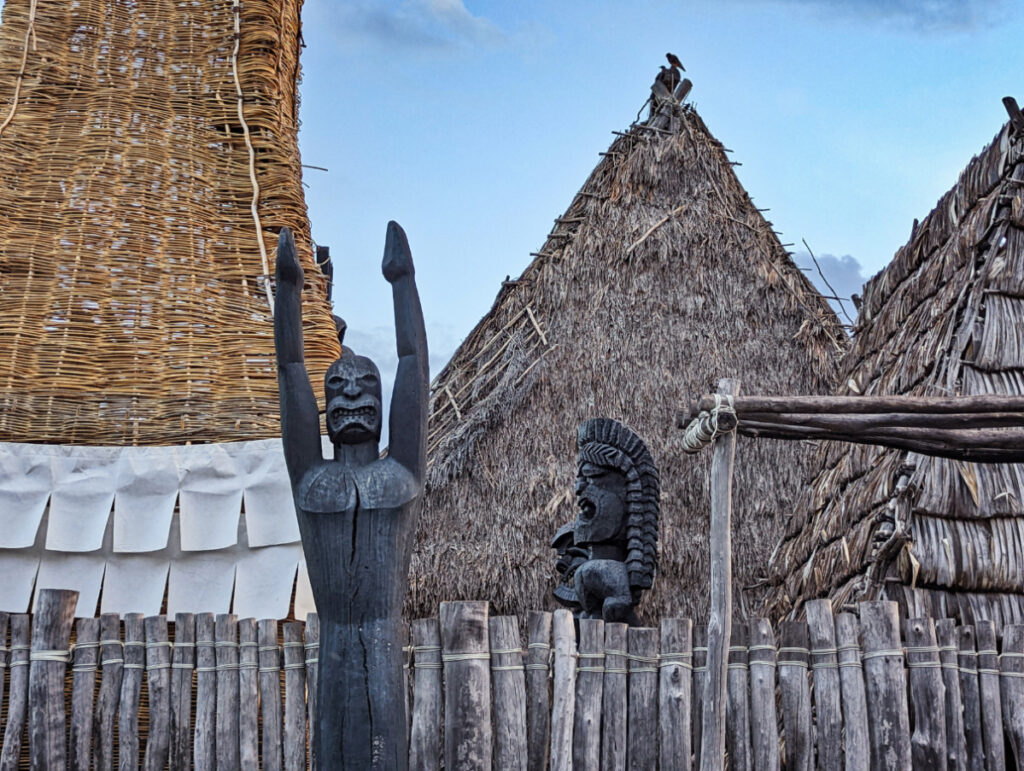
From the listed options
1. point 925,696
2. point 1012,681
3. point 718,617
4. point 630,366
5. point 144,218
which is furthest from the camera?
point 630,366

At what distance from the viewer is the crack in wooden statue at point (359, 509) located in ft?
14.6

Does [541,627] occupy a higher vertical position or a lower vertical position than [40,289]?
lower

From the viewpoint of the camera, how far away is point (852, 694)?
4.77m

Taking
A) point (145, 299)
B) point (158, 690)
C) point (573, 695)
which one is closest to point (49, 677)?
point (158, 690)

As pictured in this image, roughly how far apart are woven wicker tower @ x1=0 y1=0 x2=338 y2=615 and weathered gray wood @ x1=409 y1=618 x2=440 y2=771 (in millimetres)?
→ 2027

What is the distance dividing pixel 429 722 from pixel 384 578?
60 cm

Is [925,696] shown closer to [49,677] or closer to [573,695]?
[573,695]

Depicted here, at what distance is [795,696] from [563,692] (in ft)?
3.03

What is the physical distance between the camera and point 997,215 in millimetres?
6922

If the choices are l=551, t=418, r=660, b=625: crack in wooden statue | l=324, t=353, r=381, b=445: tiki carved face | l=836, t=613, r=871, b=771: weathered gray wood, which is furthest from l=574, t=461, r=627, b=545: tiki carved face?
l=324, t=353, r=381, b=445: tiki carved face

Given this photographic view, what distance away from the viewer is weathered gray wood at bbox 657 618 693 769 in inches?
184

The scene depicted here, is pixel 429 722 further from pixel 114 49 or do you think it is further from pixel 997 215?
pixel 114 49

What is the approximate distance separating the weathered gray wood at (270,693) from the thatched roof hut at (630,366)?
4199 mm

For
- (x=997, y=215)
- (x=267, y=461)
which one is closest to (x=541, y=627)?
(x=267, y=461)
